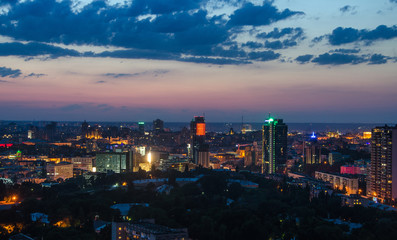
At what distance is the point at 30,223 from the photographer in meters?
15.9

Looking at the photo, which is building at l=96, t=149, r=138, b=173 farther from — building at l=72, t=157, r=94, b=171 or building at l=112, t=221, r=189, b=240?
building at l=112, t=221, r=189, b=240

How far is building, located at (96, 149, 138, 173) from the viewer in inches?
1442

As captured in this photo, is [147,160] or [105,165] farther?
[147,160]

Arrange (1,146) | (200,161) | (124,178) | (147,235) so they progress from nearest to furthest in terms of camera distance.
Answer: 1. (147,235)
2. (124,178)
3. (200,161)
4. (1,146)

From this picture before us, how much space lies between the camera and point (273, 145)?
43.4 meters

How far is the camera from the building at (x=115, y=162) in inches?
1442

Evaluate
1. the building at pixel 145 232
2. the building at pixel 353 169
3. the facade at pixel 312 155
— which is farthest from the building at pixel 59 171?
the building at pixel 145 232

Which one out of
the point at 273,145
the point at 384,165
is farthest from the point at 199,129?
the point at 384,165

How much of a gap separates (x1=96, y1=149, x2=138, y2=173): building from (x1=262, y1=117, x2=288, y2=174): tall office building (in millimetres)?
11472

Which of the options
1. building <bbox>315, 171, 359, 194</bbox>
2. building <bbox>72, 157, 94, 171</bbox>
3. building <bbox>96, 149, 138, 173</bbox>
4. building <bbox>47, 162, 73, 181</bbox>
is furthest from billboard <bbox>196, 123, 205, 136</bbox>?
building <bbox>315, 171, 359, 194</bbox>

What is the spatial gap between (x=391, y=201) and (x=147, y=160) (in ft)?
74.2

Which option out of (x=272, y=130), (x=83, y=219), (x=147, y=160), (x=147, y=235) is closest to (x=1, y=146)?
(x=147, y=160)

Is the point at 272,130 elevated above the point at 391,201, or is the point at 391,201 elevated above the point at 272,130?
the point at 272,130

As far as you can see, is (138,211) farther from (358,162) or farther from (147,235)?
(358,162)
